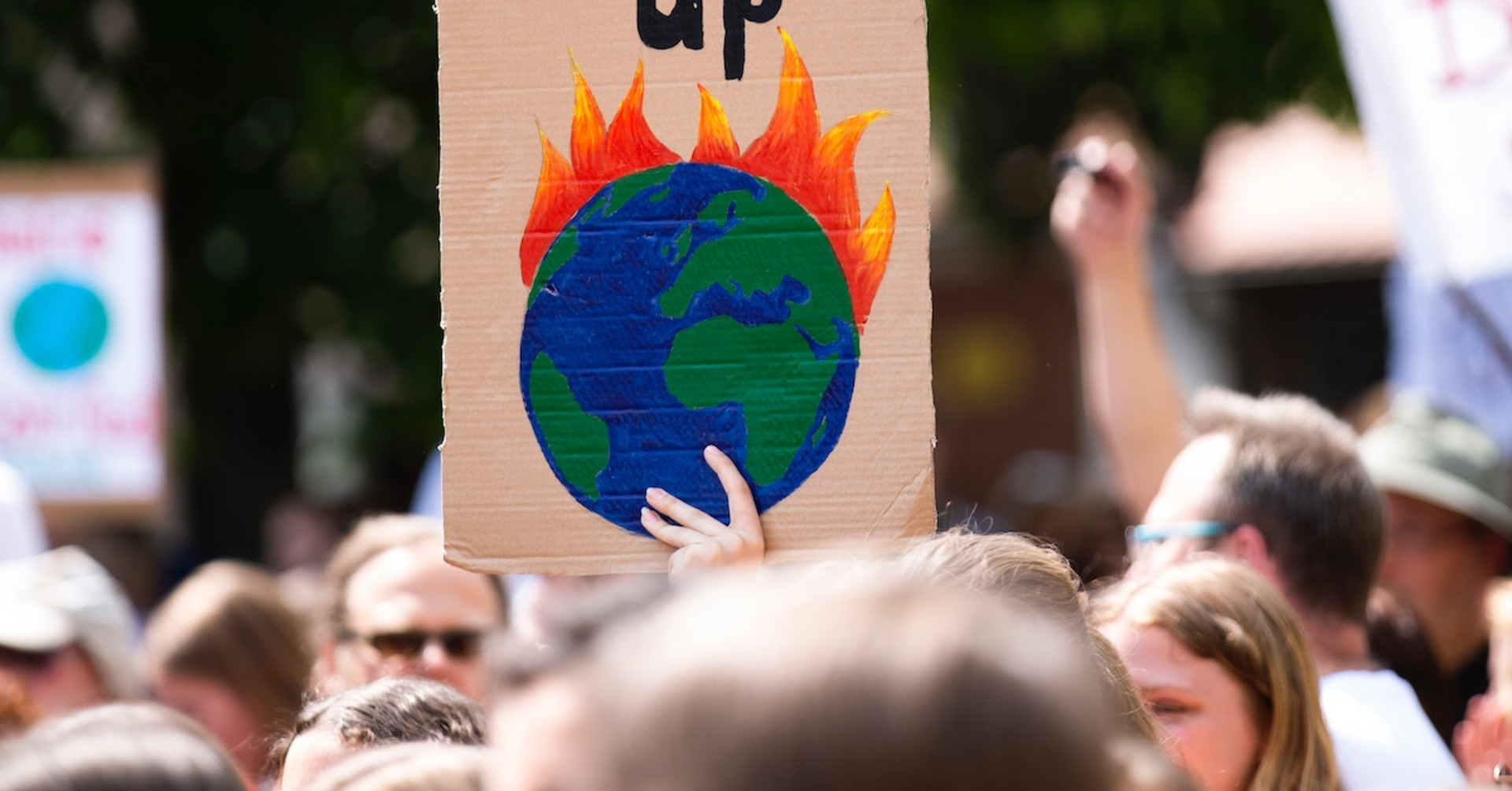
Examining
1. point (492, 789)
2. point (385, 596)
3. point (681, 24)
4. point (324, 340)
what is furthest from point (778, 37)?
point (324, 340)

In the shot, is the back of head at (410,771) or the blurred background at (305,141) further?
the blurred background at (305,141)

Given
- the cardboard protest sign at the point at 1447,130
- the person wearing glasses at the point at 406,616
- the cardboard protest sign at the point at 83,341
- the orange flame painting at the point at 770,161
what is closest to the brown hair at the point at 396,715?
the orange flame painting at the point at 770,161

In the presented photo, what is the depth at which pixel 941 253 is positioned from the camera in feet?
52.5

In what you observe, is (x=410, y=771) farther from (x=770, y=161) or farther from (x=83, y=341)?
(x=83, y=341)

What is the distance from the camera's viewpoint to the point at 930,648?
3.16 ft

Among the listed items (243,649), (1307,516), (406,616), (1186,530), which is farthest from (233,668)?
(1307,516)

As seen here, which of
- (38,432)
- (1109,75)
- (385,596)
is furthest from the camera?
(1109,75)

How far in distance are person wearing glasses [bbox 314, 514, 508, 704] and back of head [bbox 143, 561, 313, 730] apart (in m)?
0.34

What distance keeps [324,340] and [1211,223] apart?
9.51 metres

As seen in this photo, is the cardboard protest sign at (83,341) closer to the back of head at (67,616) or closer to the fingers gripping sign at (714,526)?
the back of head at (67,616)

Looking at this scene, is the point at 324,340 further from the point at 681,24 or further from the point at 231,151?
the point at 681,24

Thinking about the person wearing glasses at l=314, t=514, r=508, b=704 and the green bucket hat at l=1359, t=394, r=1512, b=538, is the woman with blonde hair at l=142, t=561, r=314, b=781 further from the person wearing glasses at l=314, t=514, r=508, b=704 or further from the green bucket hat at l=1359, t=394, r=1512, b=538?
the green bucket hat at l=1359, t=394, r=1512, b=538

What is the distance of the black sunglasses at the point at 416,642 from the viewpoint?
11.8 ft

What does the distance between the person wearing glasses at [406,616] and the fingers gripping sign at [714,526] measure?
142 cm
